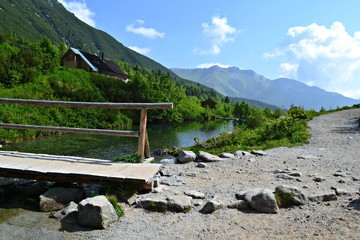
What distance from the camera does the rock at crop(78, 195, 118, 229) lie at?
20.0 ft

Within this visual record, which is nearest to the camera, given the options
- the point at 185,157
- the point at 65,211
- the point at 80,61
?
the point at 65,211

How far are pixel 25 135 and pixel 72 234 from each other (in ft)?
82.6

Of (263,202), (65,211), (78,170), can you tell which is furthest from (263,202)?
(78,170)

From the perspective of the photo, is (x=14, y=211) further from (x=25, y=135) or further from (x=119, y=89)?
(x=119, y=89)

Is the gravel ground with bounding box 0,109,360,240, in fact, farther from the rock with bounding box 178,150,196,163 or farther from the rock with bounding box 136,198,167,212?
the rock with bounding box 178,150,196,163

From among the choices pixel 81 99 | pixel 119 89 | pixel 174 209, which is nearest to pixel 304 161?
pixel 174 209

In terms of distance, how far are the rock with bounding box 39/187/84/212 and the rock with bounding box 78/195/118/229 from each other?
122cm

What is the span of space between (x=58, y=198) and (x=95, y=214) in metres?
1.76

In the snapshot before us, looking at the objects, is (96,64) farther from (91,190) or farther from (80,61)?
(91,190)

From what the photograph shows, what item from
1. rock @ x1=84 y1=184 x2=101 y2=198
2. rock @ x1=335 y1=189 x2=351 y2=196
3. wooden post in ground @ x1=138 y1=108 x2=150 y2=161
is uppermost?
wooden post in ground @ x1=138 y1=108 x2=150 y2=161

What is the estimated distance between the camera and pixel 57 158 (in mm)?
9102

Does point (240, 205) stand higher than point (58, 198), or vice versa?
point (240, 205)

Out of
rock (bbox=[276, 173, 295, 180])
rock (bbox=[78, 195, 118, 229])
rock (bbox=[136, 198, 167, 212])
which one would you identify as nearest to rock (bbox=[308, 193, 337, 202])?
rock (bbox=[276, 173, 295, 180])

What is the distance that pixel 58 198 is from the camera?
7316mm
